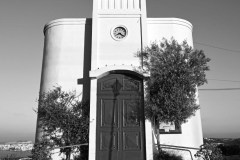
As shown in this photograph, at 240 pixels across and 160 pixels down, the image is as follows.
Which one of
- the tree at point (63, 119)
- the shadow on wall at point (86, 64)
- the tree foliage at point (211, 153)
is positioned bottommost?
the tree foliage at point (211, 153)

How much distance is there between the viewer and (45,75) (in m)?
11.4

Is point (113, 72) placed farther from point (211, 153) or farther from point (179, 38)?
point (211, 153)

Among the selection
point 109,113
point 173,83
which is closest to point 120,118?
point 109,113

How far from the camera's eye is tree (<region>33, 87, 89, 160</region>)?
31.2ft

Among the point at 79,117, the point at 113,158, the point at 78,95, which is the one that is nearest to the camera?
the point at 113,158

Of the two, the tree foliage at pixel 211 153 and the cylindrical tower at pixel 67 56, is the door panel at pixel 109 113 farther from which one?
the tree foliage at pixel 211 153

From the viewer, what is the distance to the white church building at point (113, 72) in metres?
9.05

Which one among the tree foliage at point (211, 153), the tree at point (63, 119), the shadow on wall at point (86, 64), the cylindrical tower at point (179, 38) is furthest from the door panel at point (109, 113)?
the tree foliage at point (211, 153)

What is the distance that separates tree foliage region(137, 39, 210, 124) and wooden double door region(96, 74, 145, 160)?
0.61 metres

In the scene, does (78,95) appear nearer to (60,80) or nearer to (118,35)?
(60,80)

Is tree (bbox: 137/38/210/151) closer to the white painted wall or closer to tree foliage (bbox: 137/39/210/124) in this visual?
tree foliage (bbox: 137/39/210/124)

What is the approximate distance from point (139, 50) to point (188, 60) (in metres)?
2.27

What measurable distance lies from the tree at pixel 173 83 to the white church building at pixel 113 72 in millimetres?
561

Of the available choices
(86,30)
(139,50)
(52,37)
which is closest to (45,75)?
(52,37)
